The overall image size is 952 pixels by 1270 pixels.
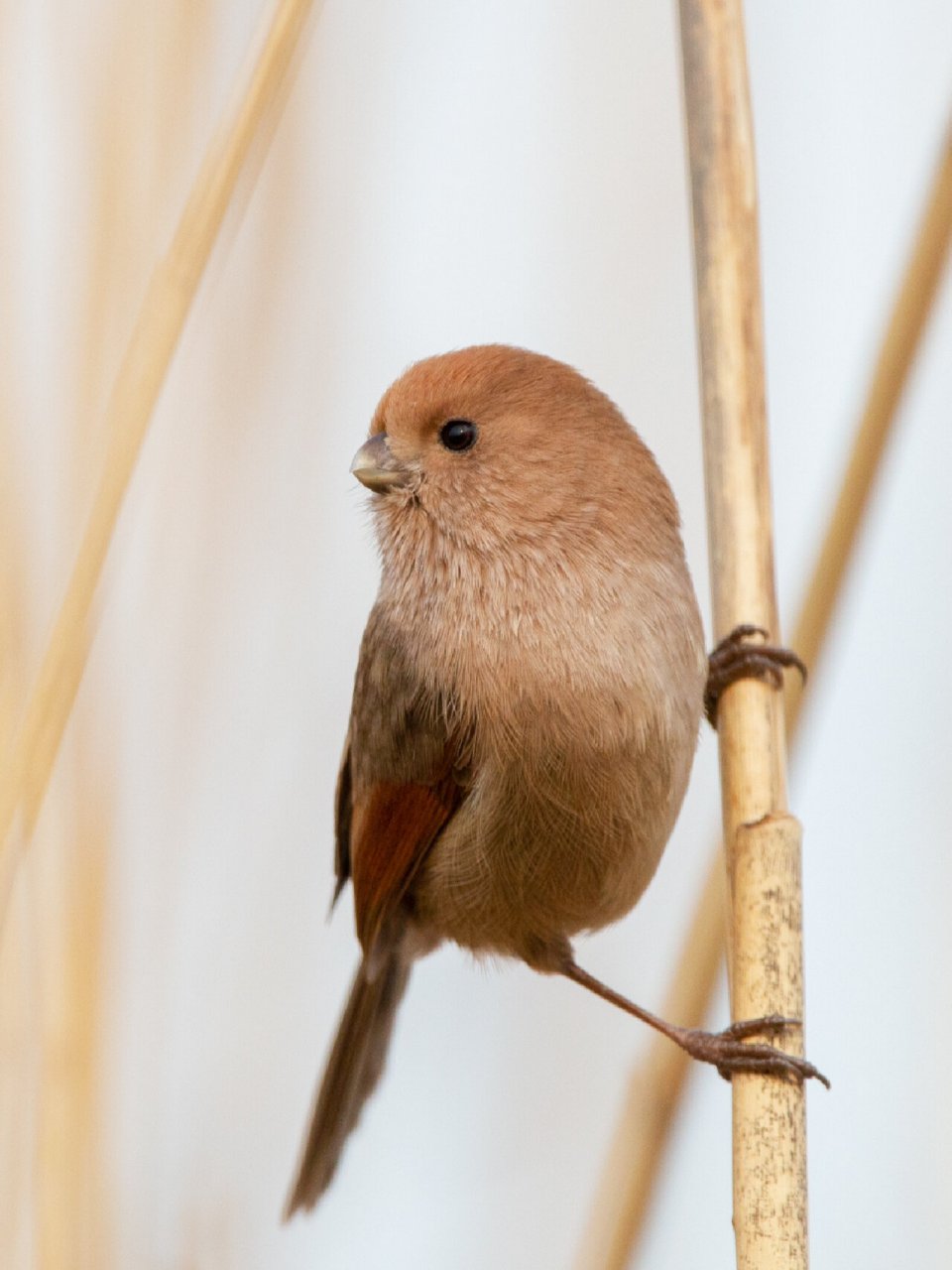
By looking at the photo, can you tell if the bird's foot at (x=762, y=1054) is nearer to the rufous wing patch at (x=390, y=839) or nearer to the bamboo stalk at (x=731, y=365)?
the bamboo stalk at (x=731, y=365)

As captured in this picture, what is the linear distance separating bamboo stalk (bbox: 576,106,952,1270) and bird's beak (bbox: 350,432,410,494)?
75 cm

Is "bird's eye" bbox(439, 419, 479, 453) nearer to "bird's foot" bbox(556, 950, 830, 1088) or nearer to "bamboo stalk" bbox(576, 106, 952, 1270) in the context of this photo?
"bamboo stalk" bbox(576, 106, 952, 1270)

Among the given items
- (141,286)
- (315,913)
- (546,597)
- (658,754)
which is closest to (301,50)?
(141,286)

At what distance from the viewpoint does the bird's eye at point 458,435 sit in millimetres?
2512

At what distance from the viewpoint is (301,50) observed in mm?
2301

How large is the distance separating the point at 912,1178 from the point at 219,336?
1.65 meters

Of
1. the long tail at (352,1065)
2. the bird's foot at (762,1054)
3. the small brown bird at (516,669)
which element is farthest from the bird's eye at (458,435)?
the bird's foot at (762,1054)

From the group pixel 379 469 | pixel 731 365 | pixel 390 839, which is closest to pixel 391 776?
pixel 390 839

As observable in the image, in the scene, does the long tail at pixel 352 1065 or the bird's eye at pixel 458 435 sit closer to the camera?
the bird's eye at pixel 458 435

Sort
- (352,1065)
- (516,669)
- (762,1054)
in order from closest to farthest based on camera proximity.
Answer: (762,1054) → (516,669) → (352,1065)

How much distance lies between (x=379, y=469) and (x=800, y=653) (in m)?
0.80

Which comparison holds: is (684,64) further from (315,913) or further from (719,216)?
(315,913)

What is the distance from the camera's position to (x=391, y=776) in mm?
2527

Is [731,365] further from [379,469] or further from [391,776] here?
[391,776]
